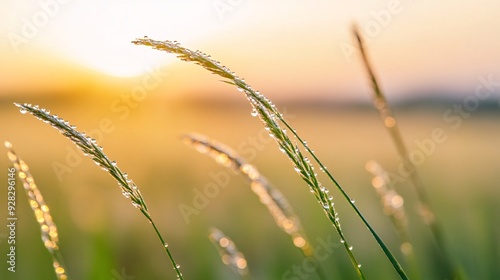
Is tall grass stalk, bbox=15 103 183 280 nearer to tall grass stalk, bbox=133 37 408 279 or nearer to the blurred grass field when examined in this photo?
tall grass stalk, bbox=133 37 408 279

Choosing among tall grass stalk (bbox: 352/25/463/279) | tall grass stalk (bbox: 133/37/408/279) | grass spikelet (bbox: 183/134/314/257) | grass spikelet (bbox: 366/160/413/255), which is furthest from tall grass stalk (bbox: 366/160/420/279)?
tall grass stalk (bbox: 133/37/408/279)

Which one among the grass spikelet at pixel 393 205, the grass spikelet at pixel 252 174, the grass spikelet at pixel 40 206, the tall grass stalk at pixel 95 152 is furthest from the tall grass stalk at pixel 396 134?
the grass spikelet at pixel 40 206

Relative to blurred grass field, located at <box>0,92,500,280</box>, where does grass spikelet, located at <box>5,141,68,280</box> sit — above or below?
below

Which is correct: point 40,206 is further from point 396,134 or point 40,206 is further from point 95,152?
point 396,134

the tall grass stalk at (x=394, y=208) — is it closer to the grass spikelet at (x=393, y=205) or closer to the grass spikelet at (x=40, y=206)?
the grass spikelet at (x=393, y=205)

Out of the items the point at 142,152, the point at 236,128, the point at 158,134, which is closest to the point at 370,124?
the point at 236,128
